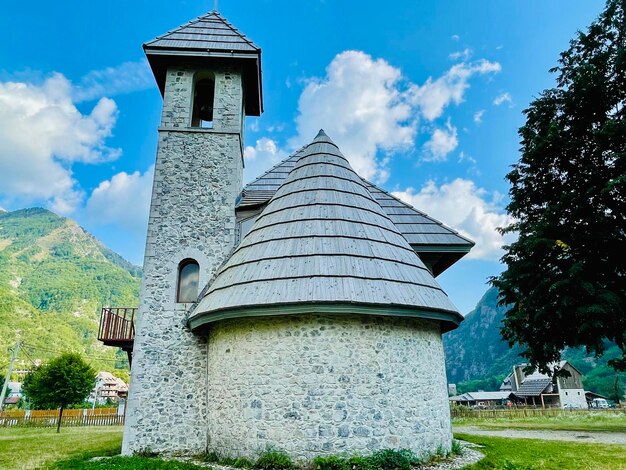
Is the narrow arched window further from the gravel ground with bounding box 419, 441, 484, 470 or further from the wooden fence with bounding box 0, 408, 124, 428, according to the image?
the wooden fence with bounding box 0, 408, 124, 428

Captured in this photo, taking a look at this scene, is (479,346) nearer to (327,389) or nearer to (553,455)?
(553,455)

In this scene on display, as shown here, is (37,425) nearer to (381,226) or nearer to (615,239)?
(381,226)

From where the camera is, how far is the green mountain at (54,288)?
60.6m

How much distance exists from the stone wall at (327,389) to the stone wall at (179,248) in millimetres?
1489

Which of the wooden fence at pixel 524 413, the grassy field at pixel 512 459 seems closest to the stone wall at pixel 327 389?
the grassy field at pixel 512 459

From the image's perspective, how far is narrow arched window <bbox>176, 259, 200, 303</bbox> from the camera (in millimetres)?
9531

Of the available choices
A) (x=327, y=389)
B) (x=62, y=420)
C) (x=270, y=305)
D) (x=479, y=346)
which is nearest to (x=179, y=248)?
(x=270, y=305)

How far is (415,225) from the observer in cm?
1191

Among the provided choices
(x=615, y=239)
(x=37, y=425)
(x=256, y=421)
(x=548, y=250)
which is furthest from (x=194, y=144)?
(x=37, y=425)

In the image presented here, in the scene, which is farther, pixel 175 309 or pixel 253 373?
pixel 175 309

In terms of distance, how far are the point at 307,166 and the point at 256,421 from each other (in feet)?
19.0

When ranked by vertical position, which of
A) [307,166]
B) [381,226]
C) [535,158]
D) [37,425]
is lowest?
[37,425]

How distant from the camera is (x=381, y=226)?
8695mm

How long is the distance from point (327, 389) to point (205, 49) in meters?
9.59
